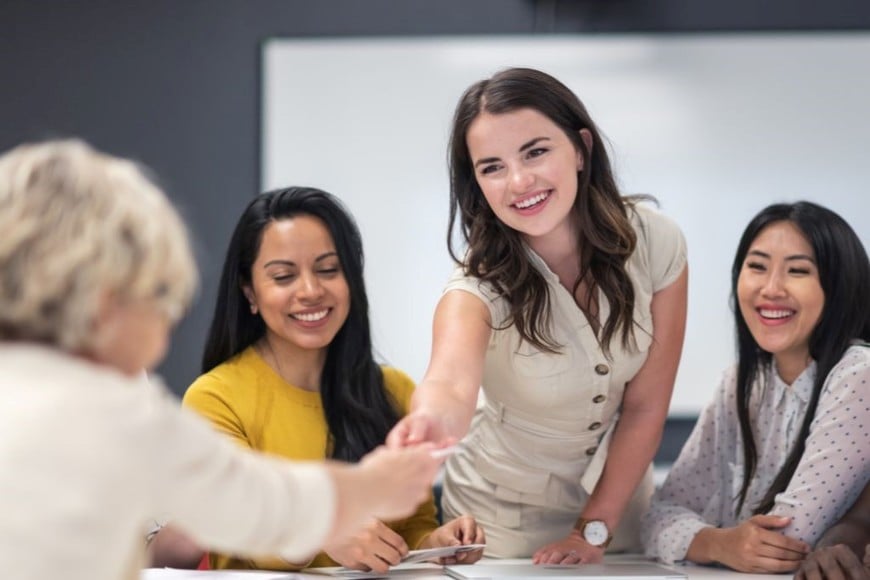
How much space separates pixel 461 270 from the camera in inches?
92.1

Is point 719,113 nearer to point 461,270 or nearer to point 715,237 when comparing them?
point 715,237

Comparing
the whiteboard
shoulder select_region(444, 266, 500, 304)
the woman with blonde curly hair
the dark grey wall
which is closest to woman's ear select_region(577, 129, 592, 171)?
shoulder select_region(444, 266, 500, 304)

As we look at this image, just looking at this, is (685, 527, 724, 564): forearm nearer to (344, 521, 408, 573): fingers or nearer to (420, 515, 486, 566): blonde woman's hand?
(420, 515, 486, 566): blonde woman's hand

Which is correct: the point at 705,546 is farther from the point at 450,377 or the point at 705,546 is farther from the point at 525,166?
the point at 525,166

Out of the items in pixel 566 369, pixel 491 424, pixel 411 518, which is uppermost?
pixel 566 369

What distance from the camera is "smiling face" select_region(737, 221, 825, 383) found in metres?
2.41

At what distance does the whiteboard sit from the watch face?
2820 mm

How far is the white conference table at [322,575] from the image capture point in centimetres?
201

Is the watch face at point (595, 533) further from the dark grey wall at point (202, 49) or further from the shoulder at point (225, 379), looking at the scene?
the dark grey wall at point (202, 49)

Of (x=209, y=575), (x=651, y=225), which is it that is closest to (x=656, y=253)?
(x=651, y=225)

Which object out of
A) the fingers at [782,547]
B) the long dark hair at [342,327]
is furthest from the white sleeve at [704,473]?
the long dark hair at [342,327]

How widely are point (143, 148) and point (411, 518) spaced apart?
3298 mm

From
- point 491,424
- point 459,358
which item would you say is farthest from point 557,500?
point 459,358

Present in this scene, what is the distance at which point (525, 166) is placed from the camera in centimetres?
224
